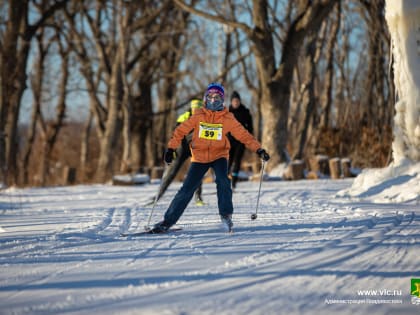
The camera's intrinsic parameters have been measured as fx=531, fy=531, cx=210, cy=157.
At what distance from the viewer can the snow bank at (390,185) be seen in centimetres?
850

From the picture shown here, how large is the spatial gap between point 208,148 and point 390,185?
4.27m

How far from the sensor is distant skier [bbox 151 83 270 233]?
241 inches

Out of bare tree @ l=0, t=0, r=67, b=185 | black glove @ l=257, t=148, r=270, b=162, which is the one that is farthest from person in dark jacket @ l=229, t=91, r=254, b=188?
bare tree @ l=0, t=0, r=67, b=185

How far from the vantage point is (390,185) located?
9.08 m

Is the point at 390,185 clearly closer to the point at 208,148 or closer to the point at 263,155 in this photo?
the point at 263,155

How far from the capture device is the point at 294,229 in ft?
19.6

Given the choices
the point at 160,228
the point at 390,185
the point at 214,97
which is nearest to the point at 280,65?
the point at 390,185

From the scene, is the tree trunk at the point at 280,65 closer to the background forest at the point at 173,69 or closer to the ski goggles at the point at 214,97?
the background forest at the point at 173,69

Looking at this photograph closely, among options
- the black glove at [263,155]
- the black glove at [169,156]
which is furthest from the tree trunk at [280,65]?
the black glove at [169,156]

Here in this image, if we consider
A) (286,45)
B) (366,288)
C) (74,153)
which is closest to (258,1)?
(286,45)

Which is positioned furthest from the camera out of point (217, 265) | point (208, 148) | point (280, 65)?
point (280, 65)

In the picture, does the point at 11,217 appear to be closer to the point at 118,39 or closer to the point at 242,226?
the point at 242,226

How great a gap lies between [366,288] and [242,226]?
2.90m

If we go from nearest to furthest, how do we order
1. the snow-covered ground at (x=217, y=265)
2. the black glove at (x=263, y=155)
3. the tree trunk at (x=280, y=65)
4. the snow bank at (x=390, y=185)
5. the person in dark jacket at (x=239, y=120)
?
the snow-covered ground at (x=217, y=265), the black glove at (x=263, y=155), the snow bank at (x=390, y=185), the person in dark jacket at (x=239, y=120), the tree trunk at (x=280, y=65)
